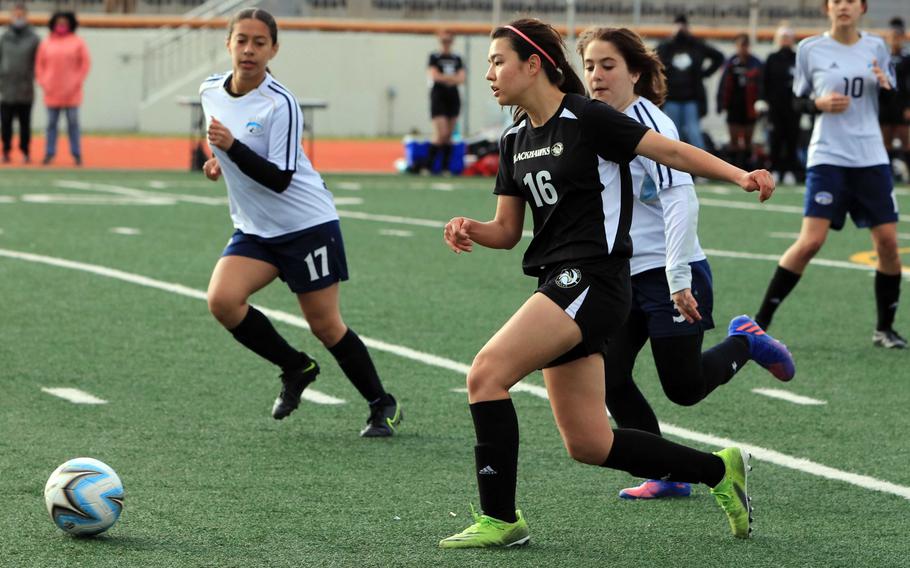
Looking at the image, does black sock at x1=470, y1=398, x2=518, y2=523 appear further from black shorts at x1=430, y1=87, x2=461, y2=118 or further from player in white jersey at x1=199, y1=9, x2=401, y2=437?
black shorts at x1=430, y1=87, x2=461, y2=118

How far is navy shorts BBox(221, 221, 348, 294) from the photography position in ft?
23.8

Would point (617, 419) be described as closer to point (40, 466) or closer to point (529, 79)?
point (529, 79)

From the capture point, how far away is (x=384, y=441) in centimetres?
716

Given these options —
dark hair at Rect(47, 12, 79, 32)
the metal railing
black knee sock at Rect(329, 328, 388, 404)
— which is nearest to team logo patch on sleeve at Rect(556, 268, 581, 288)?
black knee sock at Rect(329, 328, 388, 404)

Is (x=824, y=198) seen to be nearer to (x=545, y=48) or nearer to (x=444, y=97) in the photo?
(x=545, y=48)

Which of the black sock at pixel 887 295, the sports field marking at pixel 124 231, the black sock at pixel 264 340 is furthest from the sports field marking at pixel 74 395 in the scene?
the sports field marking at pixel 124 231

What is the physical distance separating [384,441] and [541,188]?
7.32 ft

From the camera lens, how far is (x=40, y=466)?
6426 millimetres

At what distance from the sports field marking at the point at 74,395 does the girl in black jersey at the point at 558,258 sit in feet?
10.0

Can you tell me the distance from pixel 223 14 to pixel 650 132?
3337 centimetres

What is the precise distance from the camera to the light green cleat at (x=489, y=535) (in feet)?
17.3

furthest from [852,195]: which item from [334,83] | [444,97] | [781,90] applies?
[334,83]

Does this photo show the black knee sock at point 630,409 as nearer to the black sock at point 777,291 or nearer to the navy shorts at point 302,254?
the navy shorts at point 302,254

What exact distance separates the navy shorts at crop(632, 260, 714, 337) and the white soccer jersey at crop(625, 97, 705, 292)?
0.14 ft
